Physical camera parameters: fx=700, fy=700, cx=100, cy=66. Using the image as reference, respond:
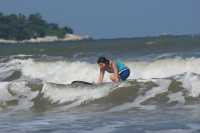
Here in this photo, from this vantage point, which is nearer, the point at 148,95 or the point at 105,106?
the point at 105,106

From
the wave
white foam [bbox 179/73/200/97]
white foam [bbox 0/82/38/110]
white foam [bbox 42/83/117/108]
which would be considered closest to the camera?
the wave

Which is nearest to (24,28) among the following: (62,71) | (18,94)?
(62,71)

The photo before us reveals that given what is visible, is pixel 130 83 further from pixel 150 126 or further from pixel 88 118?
pixel 150 126

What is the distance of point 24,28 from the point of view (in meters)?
149

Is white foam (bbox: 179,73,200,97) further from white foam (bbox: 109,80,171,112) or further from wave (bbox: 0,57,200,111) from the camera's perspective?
white foam (bbox: 109,80,171,112)

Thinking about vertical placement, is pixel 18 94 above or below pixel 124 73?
below

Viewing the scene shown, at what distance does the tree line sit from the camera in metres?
145

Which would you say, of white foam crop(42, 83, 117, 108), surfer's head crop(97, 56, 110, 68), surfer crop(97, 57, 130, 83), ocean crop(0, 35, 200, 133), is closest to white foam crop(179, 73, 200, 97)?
ocean crop(0, 35, 200, 133)

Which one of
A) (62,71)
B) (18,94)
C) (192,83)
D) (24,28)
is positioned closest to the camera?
(192,83)

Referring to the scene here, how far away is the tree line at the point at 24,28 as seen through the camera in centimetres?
14500

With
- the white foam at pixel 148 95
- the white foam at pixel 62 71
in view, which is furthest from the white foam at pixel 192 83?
the white foam at pixel 62 71

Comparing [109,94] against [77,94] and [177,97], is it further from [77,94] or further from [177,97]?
[177,97]

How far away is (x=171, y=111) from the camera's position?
13219 millimetres

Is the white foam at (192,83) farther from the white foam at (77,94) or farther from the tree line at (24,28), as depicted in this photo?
the tree line at (24,28)
